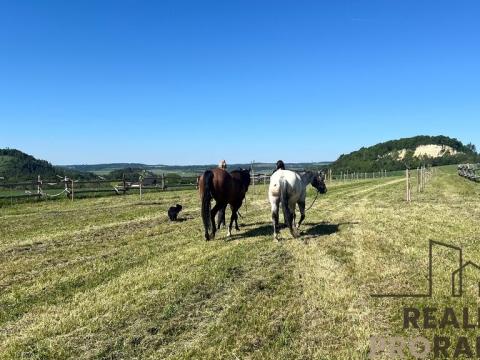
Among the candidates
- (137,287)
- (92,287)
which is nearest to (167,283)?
(137,287)

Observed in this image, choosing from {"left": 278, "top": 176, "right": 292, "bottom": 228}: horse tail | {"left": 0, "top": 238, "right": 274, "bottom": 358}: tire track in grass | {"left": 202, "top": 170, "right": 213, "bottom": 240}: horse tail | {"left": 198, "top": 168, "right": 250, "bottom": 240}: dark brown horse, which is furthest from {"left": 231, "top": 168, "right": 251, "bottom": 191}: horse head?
{"left": 0, "top": 238, "right": 274, "bottom": 358}: tire track in grass

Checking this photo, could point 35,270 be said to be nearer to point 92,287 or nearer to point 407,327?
point 92,287

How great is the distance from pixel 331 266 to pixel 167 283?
3.42 m

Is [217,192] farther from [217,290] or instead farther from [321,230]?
[217,290]

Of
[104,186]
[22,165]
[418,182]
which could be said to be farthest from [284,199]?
[22,165]

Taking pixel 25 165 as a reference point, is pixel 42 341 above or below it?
below

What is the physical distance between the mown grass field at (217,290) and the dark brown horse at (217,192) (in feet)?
2.16

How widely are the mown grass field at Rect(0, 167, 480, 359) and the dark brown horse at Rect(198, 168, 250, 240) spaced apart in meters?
0.66

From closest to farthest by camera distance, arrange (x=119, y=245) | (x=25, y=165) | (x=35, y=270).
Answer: (x=35, y=270), (x=119, y=245), (x=25, y=165)

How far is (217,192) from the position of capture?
41.1 feet

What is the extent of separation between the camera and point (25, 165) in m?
96.4

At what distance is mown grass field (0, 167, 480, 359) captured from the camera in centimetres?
522

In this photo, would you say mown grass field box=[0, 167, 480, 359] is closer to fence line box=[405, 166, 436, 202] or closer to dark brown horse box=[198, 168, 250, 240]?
dark brown horse box=[198, 168, 250, 240]

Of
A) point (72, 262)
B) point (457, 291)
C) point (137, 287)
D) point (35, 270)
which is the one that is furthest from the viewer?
point (72, 262)
